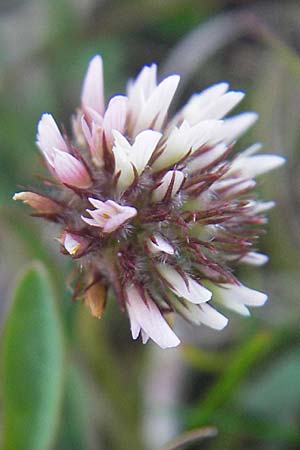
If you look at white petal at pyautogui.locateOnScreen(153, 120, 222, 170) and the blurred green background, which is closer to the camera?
white petal at pyautogui.locateOnScreen(153, 120, 222, 170)

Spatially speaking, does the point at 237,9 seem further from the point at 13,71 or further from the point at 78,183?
the point at 78,183

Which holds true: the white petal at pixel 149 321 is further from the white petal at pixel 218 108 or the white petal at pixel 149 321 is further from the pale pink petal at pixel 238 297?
the white petal at pixel 218 108

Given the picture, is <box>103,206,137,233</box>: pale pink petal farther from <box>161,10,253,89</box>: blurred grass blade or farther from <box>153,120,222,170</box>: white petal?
<box>161,10,253,89</box>: blurred grass blade

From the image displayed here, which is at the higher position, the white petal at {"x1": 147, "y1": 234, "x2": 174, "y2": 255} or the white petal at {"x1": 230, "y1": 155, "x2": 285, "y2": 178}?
the white petal at {"x1": 230, "y1": 155, "x2": 285, "y2": 178}

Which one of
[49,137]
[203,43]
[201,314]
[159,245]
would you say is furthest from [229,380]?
[203,43]

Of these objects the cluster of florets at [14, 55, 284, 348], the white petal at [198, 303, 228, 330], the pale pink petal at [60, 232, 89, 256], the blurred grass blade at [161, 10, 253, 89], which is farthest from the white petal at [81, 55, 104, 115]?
the blurred grass blade at [161, 10, 253, 89]

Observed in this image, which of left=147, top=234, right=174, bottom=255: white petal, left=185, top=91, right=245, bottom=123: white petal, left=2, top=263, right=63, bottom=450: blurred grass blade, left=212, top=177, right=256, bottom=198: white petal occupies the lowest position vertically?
left=2, top=263, right=63, bottom=450: blurred grass blade

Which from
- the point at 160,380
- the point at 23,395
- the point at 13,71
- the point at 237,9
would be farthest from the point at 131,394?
the point at 237,9
